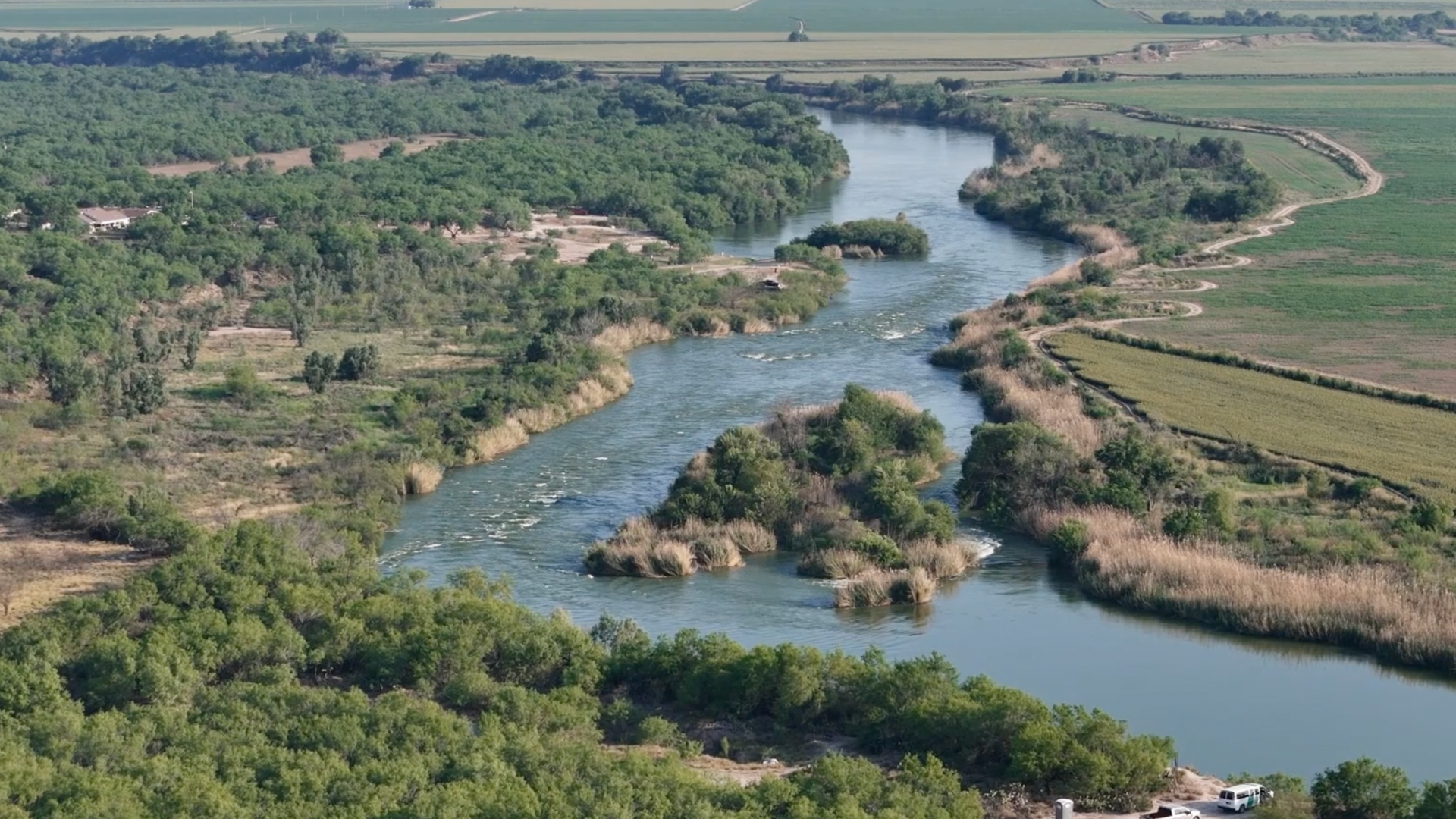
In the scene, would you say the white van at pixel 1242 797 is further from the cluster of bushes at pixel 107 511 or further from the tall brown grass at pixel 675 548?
the cluster of bushes at pixel 107 511

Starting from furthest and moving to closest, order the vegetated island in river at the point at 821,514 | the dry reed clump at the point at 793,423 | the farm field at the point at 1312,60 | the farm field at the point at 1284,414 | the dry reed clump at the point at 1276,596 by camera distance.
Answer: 1. the farm field at the point at 1312,60
2. the dry reed clump at the point at 793,423
3. the farm field at the point at 1284,414
4. the vegetated island in river at the point at 821,514
5. the dry reed clump at the point at 1276,596

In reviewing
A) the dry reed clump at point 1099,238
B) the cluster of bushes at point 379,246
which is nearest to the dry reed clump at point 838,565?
the cluster of bushes at point 379,246

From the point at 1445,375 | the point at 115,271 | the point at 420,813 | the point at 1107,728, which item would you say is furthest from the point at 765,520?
the point at 115,271

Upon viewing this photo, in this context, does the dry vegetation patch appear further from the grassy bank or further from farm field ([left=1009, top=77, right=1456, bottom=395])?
farm field ([left=1009, top=77, right=1456, bottom=395])

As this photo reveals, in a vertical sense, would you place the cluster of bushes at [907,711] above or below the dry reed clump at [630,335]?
above

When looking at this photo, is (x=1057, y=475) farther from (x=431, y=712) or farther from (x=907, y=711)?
(x=431, y=712)

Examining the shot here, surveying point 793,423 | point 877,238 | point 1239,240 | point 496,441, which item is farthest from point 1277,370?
point 877,238
